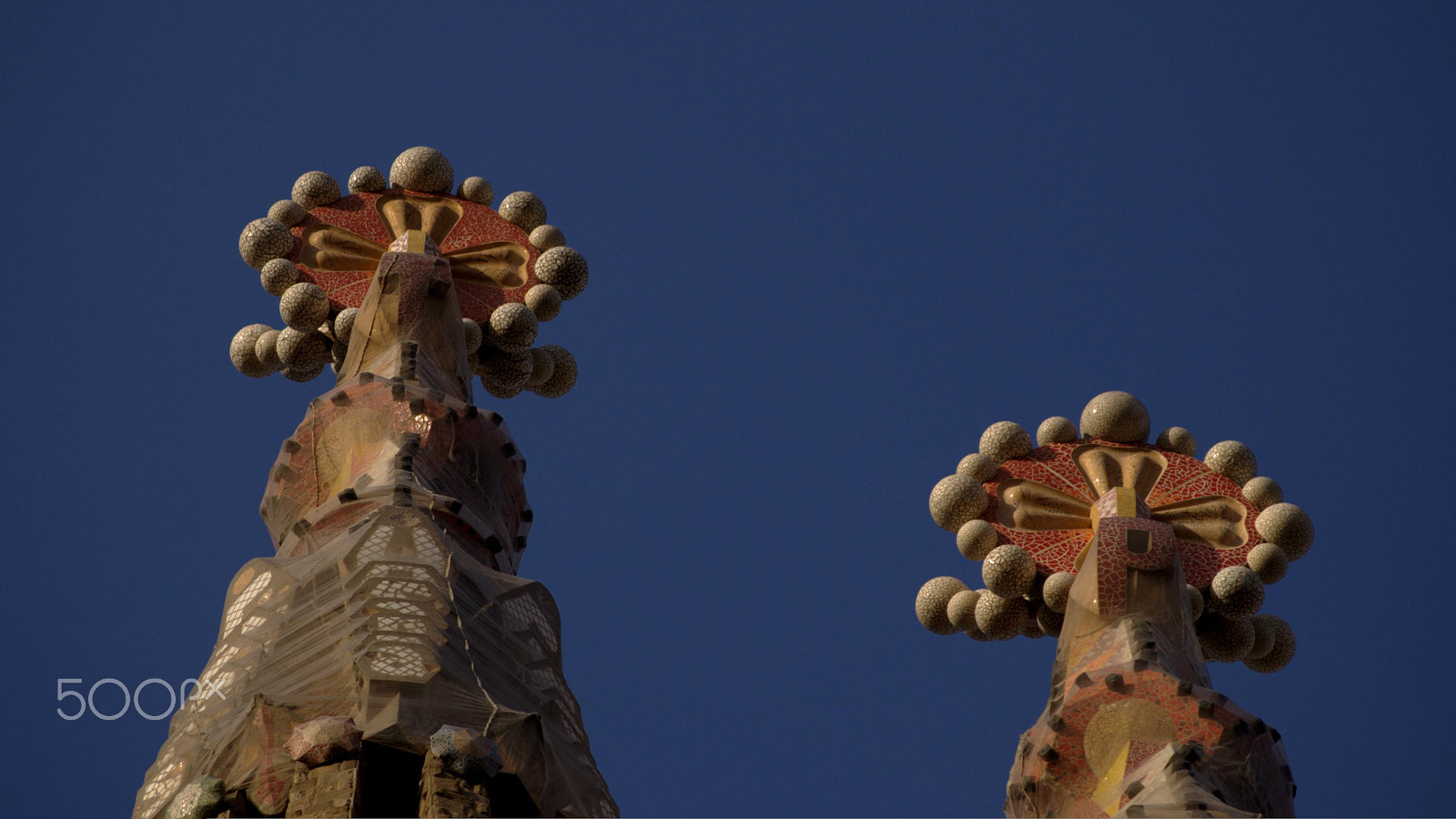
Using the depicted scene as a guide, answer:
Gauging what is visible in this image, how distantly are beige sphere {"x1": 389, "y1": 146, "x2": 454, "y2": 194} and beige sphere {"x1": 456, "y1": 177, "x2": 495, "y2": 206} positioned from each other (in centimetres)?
12

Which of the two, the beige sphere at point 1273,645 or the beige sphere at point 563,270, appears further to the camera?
the beige sphere at point 563,270

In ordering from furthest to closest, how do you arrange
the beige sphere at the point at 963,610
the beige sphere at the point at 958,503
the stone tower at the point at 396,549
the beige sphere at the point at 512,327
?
the beige sphere at the point at 512,327
the beige sphere at the point at 958,503
the beige sphere at the point at 963,610
the stone tower at the point at 396,549

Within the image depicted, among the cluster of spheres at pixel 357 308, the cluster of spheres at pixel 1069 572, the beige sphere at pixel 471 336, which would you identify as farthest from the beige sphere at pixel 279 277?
the cluster of spheres at pixel 1069 572

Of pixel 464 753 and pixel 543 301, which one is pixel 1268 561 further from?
pixel 464 753

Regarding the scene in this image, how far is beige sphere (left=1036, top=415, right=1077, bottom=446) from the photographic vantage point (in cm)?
1920

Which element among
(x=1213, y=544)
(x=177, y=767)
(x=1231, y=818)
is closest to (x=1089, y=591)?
(x=1213, y=544)

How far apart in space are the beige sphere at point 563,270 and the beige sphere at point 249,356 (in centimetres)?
197

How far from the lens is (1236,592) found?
17.9 m

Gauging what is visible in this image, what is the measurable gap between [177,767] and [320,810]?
1434 millimetres

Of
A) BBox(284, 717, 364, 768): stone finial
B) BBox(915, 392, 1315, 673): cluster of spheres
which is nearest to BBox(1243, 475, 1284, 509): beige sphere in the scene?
BBox(915, 392, 1315, 673): cluster of spheres

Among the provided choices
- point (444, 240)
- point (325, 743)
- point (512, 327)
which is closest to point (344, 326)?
point (512, 327)

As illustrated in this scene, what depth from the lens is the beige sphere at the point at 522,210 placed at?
67.7ft

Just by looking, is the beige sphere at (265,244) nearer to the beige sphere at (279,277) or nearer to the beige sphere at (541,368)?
the beige sphere at (279,277)

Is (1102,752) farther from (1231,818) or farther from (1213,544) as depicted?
(1213,544)
